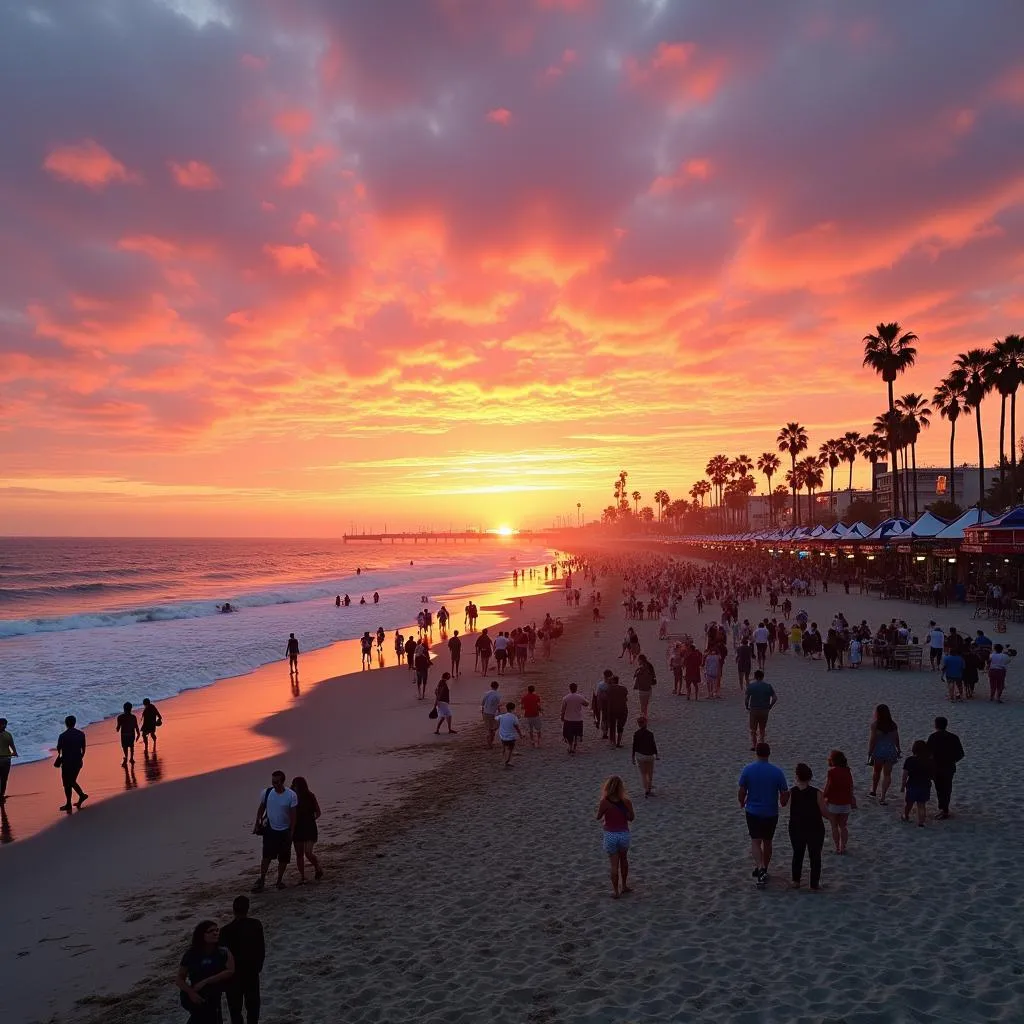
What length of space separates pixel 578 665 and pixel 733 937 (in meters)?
19.4

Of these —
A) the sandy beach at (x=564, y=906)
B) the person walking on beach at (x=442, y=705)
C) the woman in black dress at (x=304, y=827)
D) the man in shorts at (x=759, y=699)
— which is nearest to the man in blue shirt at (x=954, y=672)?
the sandy beach at (x=564, y=906)

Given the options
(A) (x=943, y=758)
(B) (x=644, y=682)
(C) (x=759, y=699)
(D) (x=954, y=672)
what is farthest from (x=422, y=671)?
(A) (x=943, y=758)

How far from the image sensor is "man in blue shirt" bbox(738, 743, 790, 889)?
816 centimetres

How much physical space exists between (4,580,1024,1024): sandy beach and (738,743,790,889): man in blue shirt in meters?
0.34

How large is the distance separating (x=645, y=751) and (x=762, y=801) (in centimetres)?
319

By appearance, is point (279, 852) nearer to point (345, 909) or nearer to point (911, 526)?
point (345, 909)

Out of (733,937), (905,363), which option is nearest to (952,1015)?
(733,937)

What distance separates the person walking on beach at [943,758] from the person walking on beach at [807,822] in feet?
8.84

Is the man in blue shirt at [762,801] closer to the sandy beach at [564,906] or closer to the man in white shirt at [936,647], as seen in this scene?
the sandy beach at [564,906]

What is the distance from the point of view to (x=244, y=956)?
574 cm

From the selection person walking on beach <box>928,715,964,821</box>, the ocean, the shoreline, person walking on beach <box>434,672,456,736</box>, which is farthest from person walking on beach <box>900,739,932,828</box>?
the ocean

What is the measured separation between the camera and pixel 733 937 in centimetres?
735

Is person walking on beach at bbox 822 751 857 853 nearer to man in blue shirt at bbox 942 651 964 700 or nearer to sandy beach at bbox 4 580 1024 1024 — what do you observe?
sandy beach at bbox 4 580 1024 1024

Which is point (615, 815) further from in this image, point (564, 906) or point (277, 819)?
point (277, 819)
